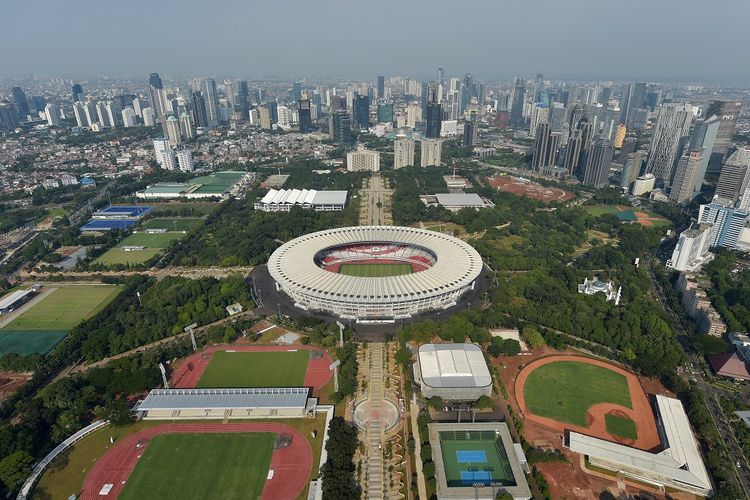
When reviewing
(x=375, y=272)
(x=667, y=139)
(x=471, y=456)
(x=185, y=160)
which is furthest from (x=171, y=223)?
(x=667, y=139)

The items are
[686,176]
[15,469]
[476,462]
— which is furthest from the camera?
[686,176]

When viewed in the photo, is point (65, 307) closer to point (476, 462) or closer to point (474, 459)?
point (474, 459)

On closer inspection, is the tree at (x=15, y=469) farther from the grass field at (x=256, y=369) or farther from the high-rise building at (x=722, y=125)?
the high-rise building at (x=722, y=125)

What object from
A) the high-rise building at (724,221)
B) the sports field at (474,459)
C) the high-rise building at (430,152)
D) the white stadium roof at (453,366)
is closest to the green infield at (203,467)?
the sports field at (474,459)

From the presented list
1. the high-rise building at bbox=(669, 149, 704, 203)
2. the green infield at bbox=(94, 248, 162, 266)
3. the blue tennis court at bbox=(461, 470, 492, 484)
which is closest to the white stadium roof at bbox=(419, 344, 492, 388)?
the blue tennis court at bbox=(461, 470, 492, 484)

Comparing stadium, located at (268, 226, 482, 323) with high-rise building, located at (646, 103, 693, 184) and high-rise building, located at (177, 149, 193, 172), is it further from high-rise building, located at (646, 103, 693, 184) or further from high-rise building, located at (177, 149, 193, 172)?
high-rise building, located at (646, 103, 693, 184)

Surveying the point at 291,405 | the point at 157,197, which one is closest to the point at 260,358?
A: the point at 291,405
